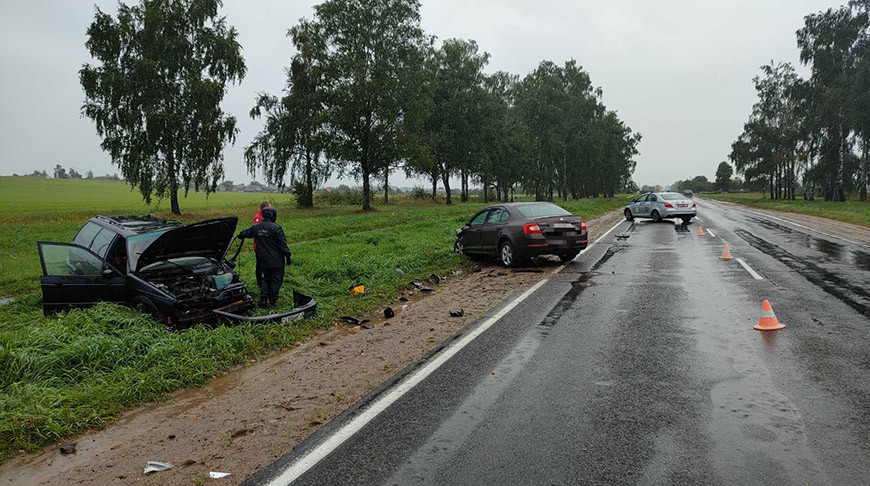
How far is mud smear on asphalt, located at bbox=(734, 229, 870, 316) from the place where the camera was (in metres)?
7.43

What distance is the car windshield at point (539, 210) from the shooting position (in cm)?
1184

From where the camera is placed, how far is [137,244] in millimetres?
7012

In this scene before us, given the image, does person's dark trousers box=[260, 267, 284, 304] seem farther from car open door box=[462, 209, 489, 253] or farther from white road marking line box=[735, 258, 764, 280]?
white road marking line box=[735, 258, 764, 280]

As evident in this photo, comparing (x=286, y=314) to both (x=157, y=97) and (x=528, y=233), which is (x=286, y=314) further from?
(x=157, y=97)

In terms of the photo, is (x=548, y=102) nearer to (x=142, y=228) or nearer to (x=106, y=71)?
(x=106, y=71)

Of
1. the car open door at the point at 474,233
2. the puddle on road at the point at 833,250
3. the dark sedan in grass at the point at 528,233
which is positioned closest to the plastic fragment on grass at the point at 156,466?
the dark sedan in grass at the point at 528,233

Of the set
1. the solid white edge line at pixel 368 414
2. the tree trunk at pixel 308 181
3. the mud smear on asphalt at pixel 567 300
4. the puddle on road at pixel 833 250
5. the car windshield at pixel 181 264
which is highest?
the tree trunk at pixel 308 181

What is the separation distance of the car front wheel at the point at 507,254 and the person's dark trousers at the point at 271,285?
18.2ft

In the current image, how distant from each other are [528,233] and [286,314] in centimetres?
629

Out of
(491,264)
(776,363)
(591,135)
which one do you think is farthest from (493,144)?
(776,363)

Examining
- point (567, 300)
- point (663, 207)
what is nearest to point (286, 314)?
point (567, 300)

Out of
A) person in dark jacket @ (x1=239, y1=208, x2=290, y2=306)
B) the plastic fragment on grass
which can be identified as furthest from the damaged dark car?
the plastic fragment on grass

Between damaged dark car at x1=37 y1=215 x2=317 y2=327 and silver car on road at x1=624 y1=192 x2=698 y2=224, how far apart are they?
22431 millimetres

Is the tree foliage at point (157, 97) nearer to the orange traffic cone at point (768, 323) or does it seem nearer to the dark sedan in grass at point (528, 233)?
the dark sedan in grass at point (528, 233)
